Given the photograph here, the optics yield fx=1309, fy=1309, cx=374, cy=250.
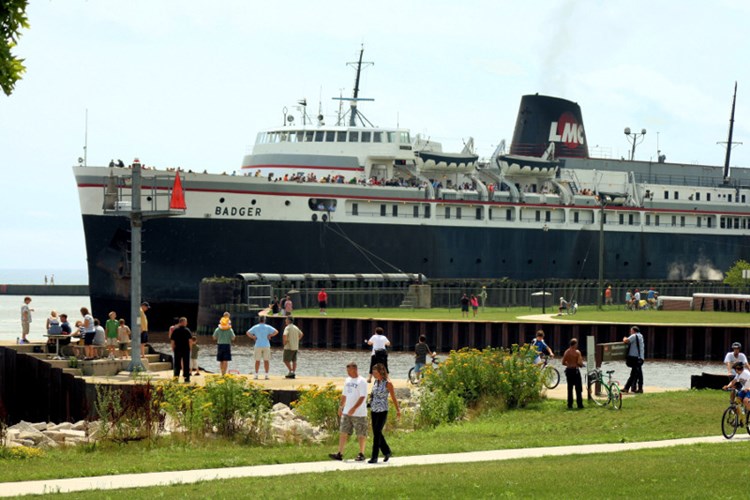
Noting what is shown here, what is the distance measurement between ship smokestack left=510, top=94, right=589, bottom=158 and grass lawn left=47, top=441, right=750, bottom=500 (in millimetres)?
59630

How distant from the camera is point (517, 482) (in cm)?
1504

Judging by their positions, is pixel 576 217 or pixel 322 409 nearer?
pixel 322 409

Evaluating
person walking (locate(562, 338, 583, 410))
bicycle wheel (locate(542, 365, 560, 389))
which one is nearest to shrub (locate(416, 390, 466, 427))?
person walking (locate(562, 338, 583, 410))

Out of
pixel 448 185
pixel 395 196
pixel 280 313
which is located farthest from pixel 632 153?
pixel 280 313

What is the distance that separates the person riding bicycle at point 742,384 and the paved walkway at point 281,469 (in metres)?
0.56

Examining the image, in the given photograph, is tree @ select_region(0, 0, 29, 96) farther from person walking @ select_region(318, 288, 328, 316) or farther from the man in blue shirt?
person walking @ select_region(318, 288, 328, 316)

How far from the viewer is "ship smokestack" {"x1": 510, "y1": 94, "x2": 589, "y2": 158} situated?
76.1m

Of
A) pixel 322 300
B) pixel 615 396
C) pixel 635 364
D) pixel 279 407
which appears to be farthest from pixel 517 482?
A: pixel 322 300

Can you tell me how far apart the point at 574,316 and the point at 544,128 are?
26.6 meters

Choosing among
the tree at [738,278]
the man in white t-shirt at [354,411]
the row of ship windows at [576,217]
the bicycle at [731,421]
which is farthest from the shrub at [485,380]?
the tree at [738,278]

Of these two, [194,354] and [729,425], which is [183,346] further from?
[729,425]

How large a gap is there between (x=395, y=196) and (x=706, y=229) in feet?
80.3

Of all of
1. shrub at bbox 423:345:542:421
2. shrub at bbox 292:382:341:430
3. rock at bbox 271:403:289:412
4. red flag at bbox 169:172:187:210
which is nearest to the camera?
shrub at bbox 292:382:341:430

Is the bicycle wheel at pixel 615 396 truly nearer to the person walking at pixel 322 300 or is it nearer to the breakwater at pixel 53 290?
the person walking at pixel 322 300
